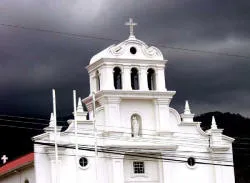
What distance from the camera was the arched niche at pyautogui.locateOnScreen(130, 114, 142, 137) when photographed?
53.2 m

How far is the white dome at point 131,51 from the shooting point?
52.9 m

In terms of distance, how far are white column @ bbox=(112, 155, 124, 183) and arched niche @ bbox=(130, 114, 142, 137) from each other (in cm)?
231

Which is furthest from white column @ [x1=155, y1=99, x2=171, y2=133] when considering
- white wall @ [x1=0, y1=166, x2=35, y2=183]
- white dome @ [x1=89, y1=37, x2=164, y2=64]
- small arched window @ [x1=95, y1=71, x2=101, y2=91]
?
→ white wall @ [x1=0, y1=166, x2=35, y2=183]

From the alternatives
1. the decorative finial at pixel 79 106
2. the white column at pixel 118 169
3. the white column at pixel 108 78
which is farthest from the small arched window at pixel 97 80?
the white column at pixel 118 169

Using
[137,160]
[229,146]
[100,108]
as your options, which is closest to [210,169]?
[229,146]

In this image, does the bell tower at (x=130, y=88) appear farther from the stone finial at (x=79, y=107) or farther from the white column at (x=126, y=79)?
the stone finial at (x=79, y=107)

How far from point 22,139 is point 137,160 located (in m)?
41.7

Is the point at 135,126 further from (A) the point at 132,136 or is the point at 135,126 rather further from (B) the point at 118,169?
(B) the point at 118,169

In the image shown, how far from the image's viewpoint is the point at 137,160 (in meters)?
53.1

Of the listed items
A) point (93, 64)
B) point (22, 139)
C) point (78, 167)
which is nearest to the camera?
point (78, 167)

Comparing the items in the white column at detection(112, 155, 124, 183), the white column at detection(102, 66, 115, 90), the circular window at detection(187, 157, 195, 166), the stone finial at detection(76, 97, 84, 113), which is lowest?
the white column at detection(112, 155, 124, 183)

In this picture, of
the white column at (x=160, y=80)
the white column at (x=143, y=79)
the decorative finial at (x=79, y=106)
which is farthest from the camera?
the white column at (x=160, y=80)

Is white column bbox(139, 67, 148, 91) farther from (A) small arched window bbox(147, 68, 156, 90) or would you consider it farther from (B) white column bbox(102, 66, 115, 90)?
(B) white column bbox(102, 66, 115, 90)

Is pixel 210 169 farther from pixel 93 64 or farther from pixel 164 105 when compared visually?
pixel 93 64
